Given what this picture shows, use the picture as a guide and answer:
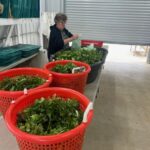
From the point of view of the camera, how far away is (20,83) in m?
1.08

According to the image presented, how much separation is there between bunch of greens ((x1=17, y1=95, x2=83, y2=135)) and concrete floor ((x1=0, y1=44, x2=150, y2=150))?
0.23 metres

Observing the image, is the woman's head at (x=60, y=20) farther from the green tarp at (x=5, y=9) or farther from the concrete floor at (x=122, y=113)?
the concrete floor at (x=122, y=113)

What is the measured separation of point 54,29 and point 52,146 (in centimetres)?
218

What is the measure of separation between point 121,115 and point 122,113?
6cm

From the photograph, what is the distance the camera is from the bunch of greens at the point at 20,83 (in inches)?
41.2

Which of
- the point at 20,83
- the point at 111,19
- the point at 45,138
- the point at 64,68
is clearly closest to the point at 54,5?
the point at 111,19

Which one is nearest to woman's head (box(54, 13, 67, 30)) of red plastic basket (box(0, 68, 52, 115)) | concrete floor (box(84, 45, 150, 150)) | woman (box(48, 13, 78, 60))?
woman (box(48, 13, 78, 60))

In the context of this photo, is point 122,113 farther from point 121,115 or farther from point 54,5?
point 54,5

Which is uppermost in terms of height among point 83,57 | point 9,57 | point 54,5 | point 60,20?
point 54,5

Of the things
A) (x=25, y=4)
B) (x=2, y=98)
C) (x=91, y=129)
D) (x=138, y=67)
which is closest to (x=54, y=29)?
(x=25, y=4)

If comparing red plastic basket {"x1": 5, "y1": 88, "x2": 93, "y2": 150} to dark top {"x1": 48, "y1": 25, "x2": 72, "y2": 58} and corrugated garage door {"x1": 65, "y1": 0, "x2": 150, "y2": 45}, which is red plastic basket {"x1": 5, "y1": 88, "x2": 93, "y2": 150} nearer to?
dark top {"x1": 48, "y1": 25, "x2": 72, "y2": 58}

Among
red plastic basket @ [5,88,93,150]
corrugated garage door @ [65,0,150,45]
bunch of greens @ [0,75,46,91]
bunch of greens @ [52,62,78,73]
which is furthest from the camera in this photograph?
corrugated garage door @ [65,0,150,45]

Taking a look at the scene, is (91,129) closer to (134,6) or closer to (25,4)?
(25,4)

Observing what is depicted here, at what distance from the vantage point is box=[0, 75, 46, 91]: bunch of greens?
1047 mm
